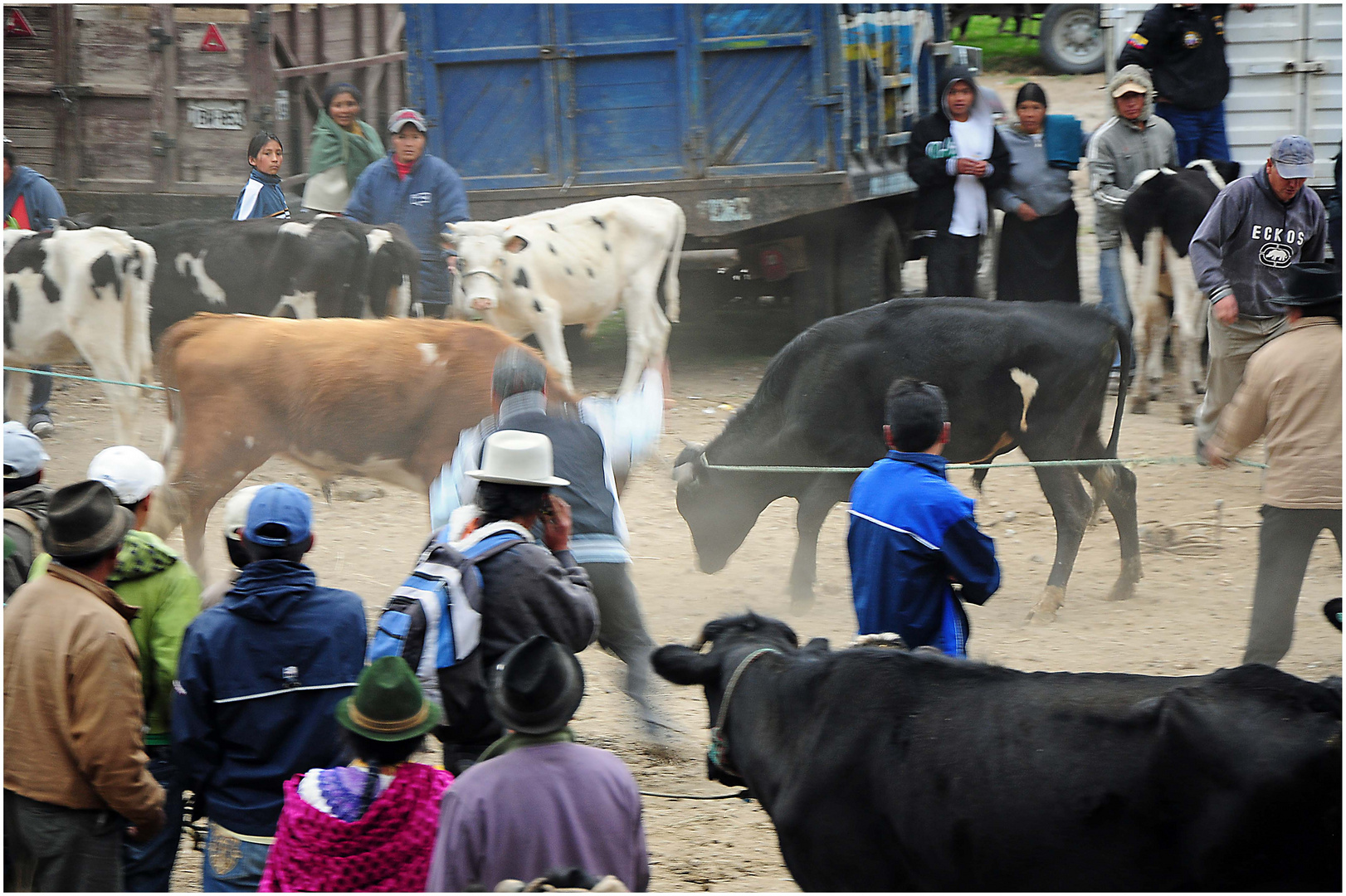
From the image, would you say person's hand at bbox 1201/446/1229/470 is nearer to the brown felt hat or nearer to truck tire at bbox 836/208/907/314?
the brown felt hat

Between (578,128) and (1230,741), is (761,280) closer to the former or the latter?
(578,128)

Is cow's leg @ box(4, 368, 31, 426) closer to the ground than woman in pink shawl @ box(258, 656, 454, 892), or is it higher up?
higher up

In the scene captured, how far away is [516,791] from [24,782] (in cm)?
141

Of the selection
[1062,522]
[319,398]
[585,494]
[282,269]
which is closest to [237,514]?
[585,494]

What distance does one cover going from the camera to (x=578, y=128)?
10.3 m

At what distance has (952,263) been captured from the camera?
989cm

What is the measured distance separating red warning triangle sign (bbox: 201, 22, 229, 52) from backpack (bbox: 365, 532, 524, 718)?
999 centimetres

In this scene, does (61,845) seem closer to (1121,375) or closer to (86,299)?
(1121,375)

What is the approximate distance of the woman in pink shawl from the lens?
2.90m

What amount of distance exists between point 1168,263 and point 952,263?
4.99 ft

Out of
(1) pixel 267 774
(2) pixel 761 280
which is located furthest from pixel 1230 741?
(2) pixel 761 280

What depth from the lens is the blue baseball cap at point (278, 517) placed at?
3309 millimetres

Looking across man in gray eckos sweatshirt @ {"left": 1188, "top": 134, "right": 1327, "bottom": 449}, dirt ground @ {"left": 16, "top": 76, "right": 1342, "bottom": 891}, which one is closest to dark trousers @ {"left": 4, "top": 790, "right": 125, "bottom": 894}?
dirt ground @ {"left": 16, "top": 76, "right": 1342, "bottom": 891}

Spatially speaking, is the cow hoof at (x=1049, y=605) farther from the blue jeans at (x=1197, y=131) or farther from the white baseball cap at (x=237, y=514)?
the blue jeans at (x=1197, y=131)
